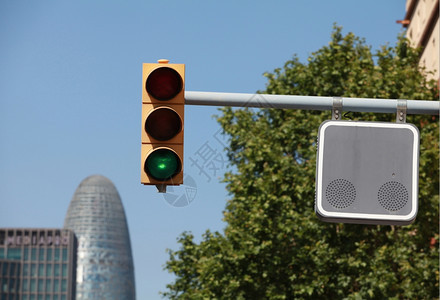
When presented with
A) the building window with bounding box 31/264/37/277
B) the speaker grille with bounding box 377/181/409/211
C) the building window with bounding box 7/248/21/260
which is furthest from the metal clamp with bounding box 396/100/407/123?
the building window with bounding box 7/248/21/260

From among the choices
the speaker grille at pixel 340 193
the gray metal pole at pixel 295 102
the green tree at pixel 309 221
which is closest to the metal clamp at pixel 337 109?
the gray metal pole at pixel 295 102

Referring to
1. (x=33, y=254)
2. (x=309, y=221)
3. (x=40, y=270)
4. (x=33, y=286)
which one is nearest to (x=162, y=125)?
(x=309, y=221)

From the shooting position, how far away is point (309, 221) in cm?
3161

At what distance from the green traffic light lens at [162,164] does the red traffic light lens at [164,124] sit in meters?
0.14

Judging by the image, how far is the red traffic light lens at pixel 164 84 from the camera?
26.8 feet

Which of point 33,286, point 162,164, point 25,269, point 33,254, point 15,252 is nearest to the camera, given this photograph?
point 162,164

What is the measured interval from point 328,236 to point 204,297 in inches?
221

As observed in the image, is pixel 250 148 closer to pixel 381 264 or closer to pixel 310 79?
pixel 310 79

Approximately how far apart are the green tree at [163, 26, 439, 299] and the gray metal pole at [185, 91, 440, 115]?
22078mm

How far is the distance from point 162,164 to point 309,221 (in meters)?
23.9

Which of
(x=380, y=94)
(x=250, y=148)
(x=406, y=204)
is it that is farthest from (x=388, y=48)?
(x=406, y=204)

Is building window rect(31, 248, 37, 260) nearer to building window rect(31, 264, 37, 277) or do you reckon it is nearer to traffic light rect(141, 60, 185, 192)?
building window rect(31, 264, 37, 277)

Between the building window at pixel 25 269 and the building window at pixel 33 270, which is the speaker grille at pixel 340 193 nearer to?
the building window at pixel 25 269

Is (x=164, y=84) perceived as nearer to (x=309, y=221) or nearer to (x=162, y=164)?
(x=162, y=164)
